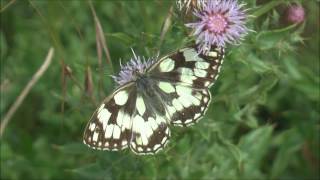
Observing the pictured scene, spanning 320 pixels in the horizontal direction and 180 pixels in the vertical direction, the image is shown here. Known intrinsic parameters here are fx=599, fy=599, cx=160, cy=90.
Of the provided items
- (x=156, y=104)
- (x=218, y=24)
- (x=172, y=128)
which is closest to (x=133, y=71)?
(x=156, y=104)

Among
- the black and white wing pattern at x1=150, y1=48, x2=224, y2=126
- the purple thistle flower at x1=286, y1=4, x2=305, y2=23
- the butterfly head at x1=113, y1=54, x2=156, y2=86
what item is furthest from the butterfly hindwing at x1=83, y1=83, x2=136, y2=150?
the purple thistle flower at x1=286, y1=4, x2=305, y2=23

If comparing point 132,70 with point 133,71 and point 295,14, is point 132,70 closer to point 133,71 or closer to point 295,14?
point 133,71

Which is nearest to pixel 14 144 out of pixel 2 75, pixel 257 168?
pixel 2 75

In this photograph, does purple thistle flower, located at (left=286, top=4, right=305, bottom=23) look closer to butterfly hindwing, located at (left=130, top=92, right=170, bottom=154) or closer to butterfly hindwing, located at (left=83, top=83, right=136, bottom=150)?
butterfly hindwing, located at (left=130, top=92, right=170, bottom=154)

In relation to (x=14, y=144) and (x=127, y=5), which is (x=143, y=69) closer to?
(x=127, y=5)

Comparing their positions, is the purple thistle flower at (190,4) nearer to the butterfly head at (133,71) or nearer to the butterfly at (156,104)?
the butterfly at (156,104)

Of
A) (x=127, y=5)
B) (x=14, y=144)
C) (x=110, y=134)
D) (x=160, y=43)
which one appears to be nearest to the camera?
(x=110, y=134)

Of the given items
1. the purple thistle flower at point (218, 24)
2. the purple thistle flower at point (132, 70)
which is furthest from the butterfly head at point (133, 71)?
the purple thistle flower at point (218, 24)
